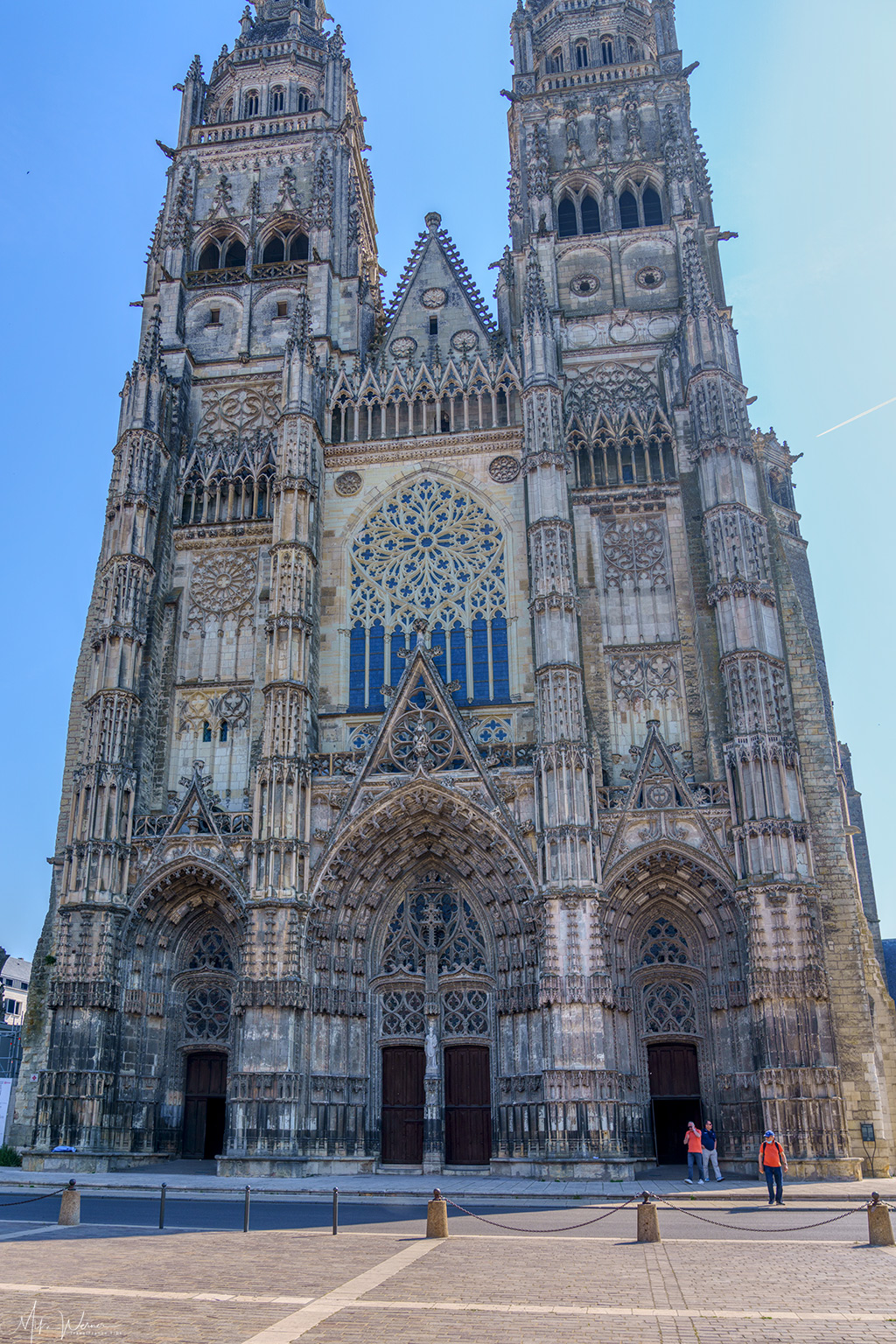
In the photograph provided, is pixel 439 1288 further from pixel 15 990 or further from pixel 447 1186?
pixel 15 990

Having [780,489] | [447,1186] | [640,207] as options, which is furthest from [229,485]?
[447,1186]

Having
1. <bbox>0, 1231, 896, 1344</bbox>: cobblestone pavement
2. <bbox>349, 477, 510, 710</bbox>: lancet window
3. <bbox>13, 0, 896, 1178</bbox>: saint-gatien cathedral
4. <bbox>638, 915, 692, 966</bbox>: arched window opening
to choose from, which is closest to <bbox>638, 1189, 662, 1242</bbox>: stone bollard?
<bbox>0, 1231, 896, 1344</bbox>: cobblestone pavement

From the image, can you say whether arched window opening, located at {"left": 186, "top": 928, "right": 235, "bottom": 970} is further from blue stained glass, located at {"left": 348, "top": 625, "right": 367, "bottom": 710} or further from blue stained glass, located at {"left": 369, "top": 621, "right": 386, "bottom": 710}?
blue stained glass, located at {"left": 369, "top": 621, "right": 386, "bottom": 710}

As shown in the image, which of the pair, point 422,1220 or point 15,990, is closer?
point 422,1220

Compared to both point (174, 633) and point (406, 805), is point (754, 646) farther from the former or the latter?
point (174, 633)

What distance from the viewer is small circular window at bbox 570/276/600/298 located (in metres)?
36.3

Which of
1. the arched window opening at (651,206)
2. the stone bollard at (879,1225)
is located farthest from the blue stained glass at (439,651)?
the stone bollard at (879,1225)

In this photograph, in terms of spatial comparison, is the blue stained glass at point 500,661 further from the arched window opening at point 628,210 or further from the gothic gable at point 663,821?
the arched window opening at point 628,210

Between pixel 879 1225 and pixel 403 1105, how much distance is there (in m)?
16.3

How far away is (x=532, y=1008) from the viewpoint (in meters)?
26.2

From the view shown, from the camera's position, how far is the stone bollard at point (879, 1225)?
13406 mm

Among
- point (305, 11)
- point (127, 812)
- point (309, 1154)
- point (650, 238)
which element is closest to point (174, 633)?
point (127, 812)

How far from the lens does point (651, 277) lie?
36156 mm

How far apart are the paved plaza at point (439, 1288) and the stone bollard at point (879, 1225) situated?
0.28 metres
